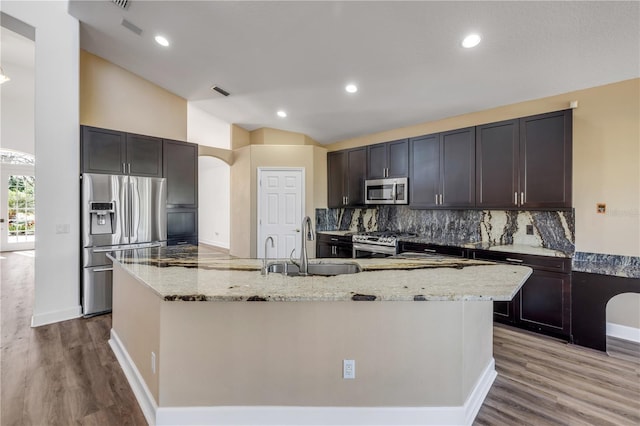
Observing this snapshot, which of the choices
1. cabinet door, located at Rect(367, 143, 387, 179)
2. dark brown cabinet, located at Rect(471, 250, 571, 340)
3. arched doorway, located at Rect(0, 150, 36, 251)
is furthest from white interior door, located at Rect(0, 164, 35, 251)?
dark brown cabinet, located at Rect(471, 250, 571, 340)

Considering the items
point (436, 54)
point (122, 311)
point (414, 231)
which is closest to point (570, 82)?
point (436, 54)

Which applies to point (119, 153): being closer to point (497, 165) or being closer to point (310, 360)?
point (310, 360)

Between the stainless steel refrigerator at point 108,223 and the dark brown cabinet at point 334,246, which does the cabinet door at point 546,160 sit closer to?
the dark brown cabinet at point 334,246

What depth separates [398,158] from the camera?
4.43 meters

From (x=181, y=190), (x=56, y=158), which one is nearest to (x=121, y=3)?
(x=56, y=158)

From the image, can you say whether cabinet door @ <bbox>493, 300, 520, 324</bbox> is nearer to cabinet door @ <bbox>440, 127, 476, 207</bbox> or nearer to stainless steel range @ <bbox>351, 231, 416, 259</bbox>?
cabinet door @ <bbox>440, 127, 476, 207</bbox>

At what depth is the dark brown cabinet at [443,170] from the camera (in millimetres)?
3686

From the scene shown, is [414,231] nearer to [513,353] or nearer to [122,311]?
[513,353]

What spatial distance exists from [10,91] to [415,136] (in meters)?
8.32

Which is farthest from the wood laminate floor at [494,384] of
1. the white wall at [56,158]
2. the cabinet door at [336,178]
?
the cabinet door at [336,178]

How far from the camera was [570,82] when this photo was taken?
299 cm

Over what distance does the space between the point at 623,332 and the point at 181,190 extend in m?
5.56

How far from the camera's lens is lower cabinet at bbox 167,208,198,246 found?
435cm

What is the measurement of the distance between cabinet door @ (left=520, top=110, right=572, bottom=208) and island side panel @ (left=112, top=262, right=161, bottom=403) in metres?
3.63
